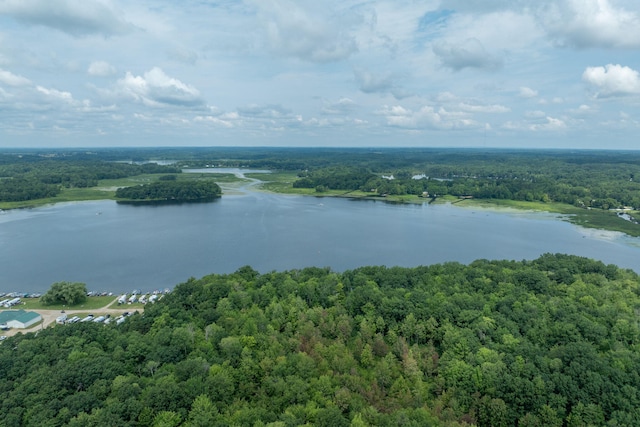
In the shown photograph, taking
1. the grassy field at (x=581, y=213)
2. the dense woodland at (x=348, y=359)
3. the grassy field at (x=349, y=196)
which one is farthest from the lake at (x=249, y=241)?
the dense woodland at (x=348, y=359)

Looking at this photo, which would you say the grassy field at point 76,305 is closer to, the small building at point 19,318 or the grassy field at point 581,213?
the small building at point 19,318

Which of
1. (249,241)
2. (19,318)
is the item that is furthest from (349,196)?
(19,318)

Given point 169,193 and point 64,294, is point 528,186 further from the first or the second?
point 64,294

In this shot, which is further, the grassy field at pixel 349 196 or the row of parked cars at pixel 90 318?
the grassy field at pixel 349 196

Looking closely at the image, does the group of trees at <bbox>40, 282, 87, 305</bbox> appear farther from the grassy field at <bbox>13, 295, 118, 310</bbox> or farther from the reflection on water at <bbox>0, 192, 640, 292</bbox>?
the reflection on water at <bbox>0, 192, 640, 292</bbox>

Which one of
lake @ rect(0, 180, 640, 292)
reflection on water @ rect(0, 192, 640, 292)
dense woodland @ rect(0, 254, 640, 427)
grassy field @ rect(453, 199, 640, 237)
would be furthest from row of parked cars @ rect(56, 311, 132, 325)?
grassy field @ rect(453, 199, 640, 237)
